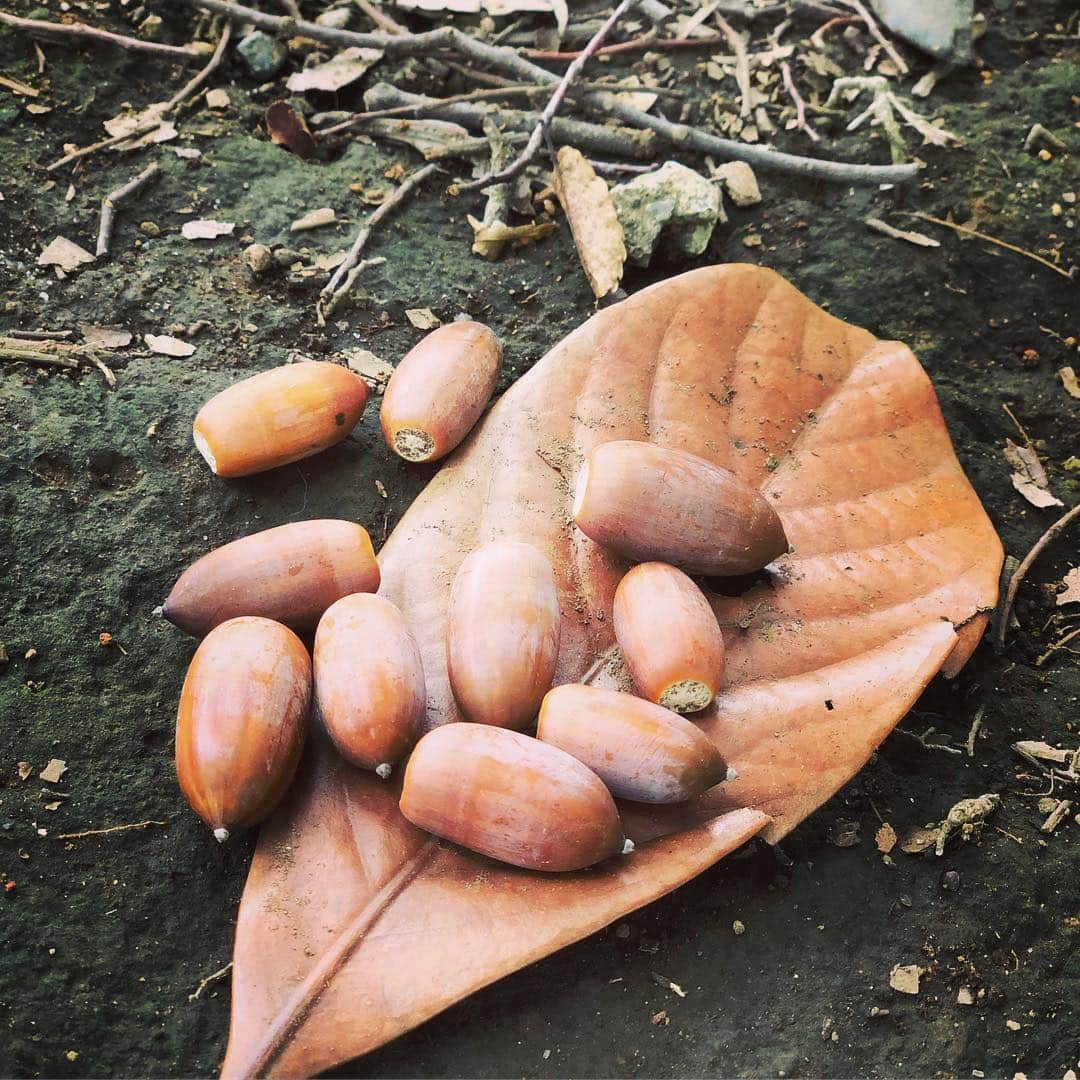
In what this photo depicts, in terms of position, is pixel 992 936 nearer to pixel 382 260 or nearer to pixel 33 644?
pixel 33 644

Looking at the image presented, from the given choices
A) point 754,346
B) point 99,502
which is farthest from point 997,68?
point 99,502

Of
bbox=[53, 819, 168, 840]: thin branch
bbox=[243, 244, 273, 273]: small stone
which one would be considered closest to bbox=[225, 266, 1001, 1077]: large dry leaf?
bbox=[53, 819, 168, 840]: thin branch

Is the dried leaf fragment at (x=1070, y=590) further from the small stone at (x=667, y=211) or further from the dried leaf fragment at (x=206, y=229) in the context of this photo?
the dried leaf fragment at (x=206, y=229)

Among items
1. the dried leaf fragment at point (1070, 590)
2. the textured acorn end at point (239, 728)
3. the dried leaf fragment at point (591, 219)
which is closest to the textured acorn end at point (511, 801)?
the textured acorn end at point (239, 728)

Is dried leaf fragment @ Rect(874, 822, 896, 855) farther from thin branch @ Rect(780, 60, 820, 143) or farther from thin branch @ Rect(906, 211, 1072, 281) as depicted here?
thin branch @ Rect(780, 60, 820, 143)

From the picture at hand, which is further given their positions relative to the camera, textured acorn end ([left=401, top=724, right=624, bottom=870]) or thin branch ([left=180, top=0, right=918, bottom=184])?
thin branch ([left=180, top=0, right=918, bottom=184])

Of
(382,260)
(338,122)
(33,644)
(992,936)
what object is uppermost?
(338,122)

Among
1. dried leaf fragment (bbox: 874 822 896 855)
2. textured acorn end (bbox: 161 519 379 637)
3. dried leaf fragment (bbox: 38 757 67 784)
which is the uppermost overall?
textured acorn end (bbox: 161 519 379 637)
